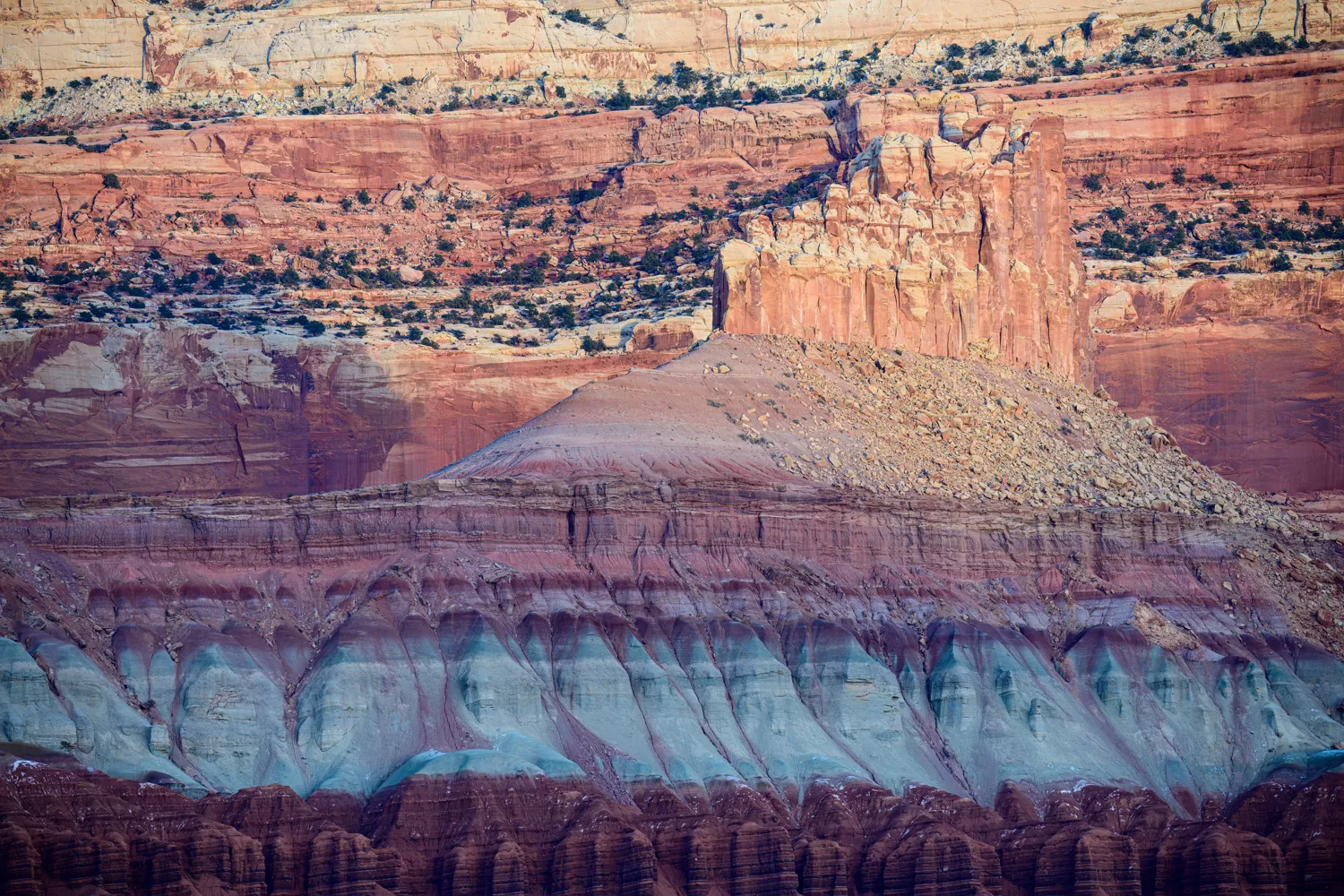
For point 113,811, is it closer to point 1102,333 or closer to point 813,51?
point 1102,333

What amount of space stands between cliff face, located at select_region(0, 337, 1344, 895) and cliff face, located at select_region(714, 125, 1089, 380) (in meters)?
7.65

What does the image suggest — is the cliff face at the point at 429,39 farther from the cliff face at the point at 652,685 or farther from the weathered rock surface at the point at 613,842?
the weathered rock surface at the point at 613,842

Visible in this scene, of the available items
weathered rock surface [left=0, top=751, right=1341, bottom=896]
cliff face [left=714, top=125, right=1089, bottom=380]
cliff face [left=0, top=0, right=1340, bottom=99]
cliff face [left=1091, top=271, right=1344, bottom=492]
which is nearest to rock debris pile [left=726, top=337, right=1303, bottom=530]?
cliff face [left=714, top=125, right=1089, bottom=380]

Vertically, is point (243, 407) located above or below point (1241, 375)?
above

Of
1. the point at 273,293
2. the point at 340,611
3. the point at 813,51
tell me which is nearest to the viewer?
the point at 340,611

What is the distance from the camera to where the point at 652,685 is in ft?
223

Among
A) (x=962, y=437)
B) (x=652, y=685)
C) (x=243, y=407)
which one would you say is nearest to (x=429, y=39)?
(x=243, y=407)

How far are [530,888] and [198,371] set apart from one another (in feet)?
166

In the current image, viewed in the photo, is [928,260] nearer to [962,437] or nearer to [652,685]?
[962,437]

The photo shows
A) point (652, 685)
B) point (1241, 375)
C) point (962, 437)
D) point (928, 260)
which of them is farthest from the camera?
point (1241, 375)

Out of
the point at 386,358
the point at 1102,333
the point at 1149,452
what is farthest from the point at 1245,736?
the point at 386,358

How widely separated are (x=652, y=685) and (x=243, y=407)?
4352cm

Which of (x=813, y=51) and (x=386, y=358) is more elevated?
(x=813, y=51)

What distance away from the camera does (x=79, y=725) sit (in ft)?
202
